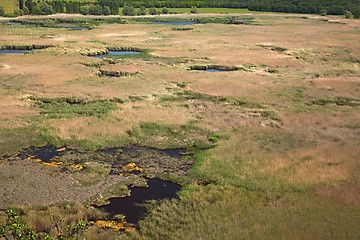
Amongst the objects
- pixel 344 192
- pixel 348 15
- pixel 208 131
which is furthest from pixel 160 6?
pixel 344 192

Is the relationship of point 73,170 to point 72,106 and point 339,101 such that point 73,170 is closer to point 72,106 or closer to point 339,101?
point 72,106

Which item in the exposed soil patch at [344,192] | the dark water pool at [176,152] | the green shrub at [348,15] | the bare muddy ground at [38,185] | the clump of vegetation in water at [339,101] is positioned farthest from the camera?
the green shrub at [348,15]

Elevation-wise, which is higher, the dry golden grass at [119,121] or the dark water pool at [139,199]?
the dry golden grass at [119,121]

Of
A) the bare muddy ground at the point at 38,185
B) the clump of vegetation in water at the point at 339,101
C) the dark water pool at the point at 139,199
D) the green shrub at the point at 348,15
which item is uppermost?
the green shrub at the point at 348,15

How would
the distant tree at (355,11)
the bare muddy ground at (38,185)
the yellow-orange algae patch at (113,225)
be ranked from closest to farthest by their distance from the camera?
the yellow-orange algae patch at (113,225) → the bare muddy ground at (38,185) → the distant tree at (355,11)

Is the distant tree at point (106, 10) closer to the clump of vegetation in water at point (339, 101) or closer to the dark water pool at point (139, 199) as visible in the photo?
the clump of vegetation in water at point (339, 101)

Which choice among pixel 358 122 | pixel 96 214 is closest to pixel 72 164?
pixel 96 214

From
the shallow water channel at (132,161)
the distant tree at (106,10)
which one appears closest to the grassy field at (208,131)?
the shallow water channel at (132,161)

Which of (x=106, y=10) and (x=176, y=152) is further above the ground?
(x=106, y=10)
